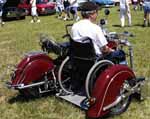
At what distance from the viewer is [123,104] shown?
703 centimetres

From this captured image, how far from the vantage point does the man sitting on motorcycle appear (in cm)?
706

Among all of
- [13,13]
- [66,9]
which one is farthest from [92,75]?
[13,13]

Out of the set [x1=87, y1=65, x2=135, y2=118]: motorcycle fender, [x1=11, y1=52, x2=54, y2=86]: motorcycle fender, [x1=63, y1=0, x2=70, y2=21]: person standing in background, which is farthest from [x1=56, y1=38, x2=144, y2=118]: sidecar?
[x1=63, y1=0, x2=70, y2=21]: person standing in background

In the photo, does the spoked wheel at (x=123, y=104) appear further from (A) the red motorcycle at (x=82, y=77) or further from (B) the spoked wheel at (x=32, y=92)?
(B) the spoked wheel at (x=32, y=92)

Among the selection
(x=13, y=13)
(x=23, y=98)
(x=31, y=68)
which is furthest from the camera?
(x=13, y=13)

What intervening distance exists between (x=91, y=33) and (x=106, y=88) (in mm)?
1025

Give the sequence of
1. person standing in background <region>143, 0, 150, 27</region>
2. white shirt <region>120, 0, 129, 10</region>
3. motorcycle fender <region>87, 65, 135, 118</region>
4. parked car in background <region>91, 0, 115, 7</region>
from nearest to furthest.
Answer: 1. motorcycle fender <region>87, 65, 135, 118</region>
2. person standing in background <region>143, 0, 150, 27</region>
3. white shirt <region>120, 0, 129, 10</region>
4. parked car in background <region>91, 0, 115, 7</region>

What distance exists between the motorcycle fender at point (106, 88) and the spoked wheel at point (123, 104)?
0.12m

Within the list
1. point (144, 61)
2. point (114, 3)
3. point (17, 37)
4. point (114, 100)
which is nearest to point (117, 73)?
point (114, 100)

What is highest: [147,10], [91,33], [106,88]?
[91,33]

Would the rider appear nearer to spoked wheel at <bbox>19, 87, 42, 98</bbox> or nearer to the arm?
the arm

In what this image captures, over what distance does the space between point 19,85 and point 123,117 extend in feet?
5.83

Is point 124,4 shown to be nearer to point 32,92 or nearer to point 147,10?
point 147,10

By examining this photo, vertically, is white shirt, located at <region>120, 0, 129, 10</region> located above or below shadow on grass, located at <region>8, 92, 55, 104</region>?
above
